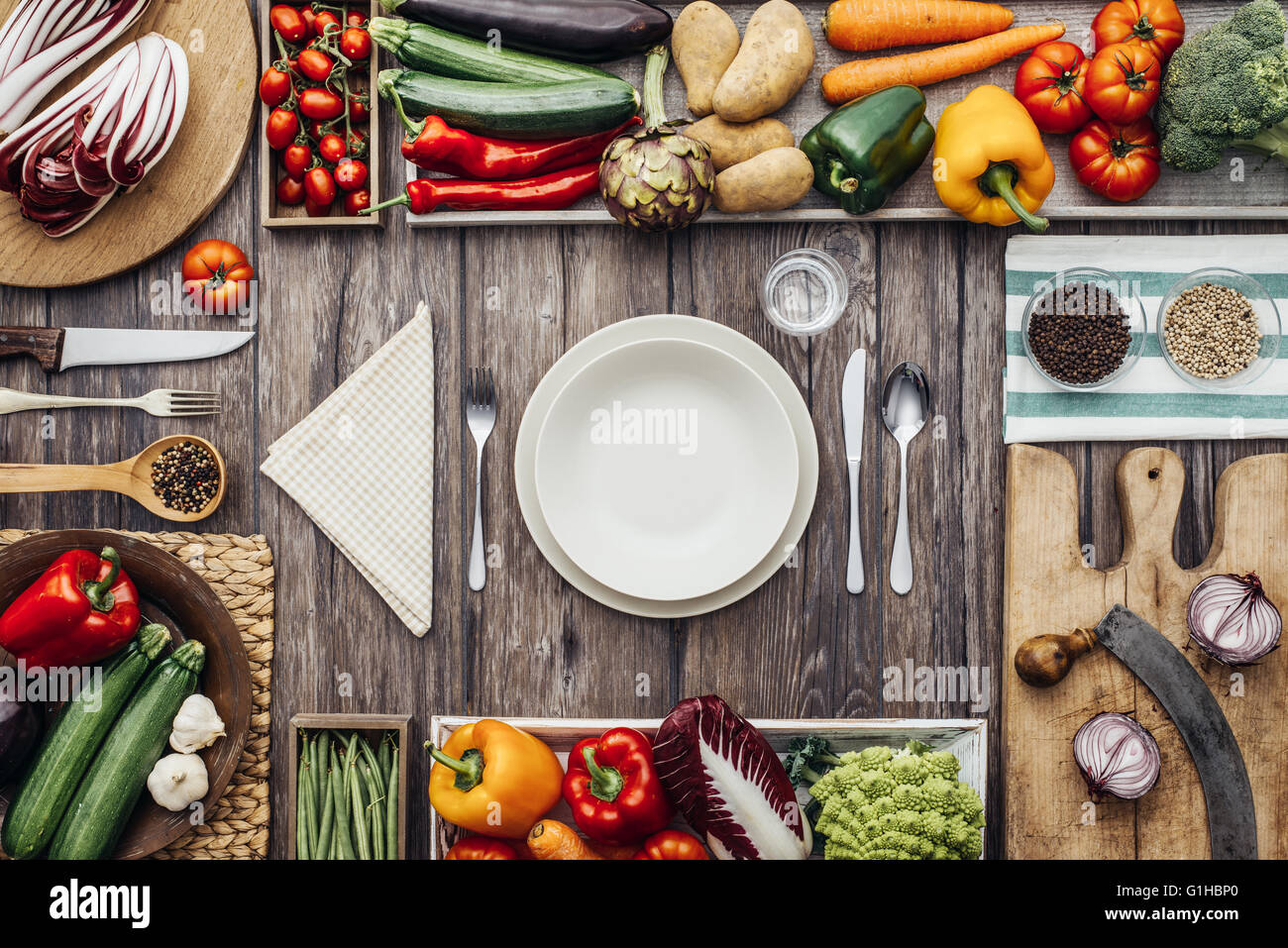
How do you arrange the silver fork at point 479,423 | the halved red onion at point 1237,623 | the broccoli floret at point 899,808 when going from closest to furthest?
the broccoli floret at point 899,808, the halved red onion at point 1237,623, the silver fork at point 479,423

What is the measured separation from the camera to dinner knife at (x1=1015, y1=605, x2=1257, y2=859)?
4.93ft

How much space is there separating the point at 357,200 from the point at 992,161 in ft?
3.79

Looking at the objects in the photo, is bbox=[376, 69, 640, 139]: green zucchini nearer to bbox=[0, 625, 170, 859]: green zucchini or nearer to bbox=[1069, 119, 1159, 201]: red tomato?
bbox=[1069, 119, 1159, 201]: red tomato

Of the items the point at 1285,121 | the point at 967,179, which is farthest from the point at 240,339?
the point at 1285,121

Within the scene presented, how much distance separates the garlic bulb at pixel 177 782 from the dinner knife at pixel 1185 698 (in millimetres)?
1517

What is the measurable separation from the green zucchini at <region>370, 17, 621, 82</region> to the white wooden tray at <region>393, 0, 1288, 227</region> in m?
0.12

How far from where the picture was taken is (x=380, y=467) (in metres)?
1.58

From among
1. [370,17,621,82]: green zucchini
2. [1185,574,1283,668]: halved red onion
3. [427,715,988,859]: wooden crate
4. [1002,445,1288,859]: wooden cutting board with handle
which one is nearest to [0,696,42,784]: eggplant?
[427,715,988,859]: wooden crate

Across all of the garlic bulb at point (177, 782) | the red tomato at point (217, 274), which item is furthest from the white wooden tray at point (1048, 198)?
the garlic bulb at point (177, 782)

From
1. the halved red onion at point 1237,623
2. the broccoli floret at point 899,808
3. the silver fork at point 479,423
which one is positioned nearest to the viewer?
the broccoli floret at point 899,808

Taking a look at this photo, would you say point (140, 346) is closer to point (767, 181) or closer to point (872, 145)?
point (767, 181)

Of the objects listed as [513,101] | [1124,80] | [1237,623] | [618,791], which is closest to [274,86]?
[513,101]

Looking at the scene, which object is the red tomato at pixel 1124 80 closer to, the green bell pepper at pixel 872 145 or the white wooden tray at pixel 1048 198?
the white wooden tray at pixel 1048 198

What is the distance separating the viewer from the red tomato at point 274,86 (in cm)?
154
